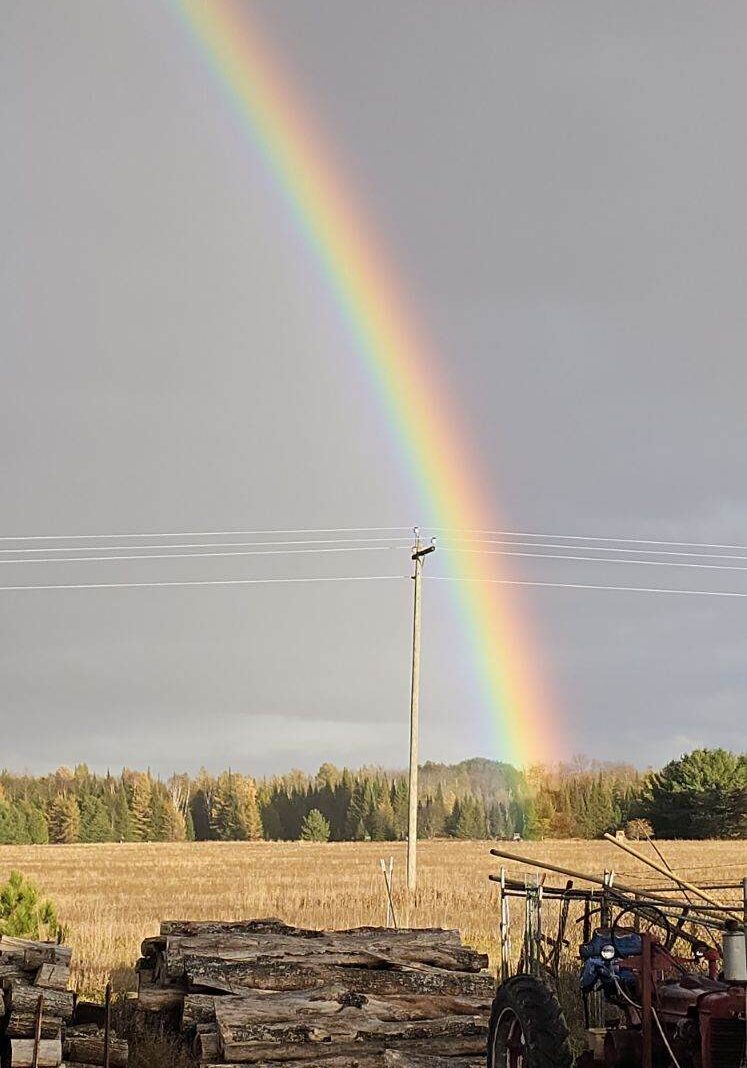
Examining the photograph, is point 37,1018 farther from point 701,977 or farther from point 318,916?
point 318,916

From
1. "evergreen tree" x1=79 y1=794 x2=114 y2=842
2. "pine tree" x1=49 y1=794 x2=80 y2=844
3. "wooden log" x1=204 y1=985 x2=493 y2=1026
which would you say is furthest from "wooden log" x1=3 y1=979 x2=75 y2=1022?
"pine tree" x1=49 y1=794 x2=80 y2=844

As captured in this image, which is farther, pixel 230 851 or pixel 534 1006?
pixel 230 851

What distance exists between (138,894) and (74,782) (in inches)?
2511

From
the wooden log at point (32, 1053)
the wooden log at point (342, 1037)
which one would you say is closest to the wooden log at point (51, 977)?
the wooden log at point (32, 1053)

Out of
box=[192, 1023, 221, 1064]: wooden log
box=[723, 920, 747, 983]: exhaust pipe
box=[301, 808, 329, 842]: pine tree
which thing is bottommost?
box=[192, 1023, 221, 1064]: wooden log

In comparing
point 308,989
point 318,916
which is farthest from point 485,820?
point 308,989

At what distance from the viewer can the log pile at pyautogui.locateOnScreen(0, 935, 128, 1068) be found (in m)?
12.5

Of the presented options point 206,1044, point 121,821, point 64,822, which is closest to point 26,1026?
point 206,1044

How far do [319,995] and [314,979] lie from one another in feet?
2.12

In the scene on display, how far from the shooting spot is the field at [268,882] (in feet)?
84.3

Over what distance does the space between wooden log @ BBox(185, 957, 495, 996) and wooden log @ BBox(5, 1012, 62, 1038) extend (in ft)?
6.81

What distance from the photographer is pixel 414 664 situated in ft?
123

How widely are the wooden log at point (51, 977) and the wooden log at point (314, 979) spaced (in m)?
1.55

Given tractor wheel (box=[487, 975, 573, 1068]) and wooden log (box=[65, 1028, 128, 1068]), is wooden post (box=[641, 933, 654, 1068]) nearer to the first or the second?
tractor wheel (box=[487, 975, 573, 1068])
